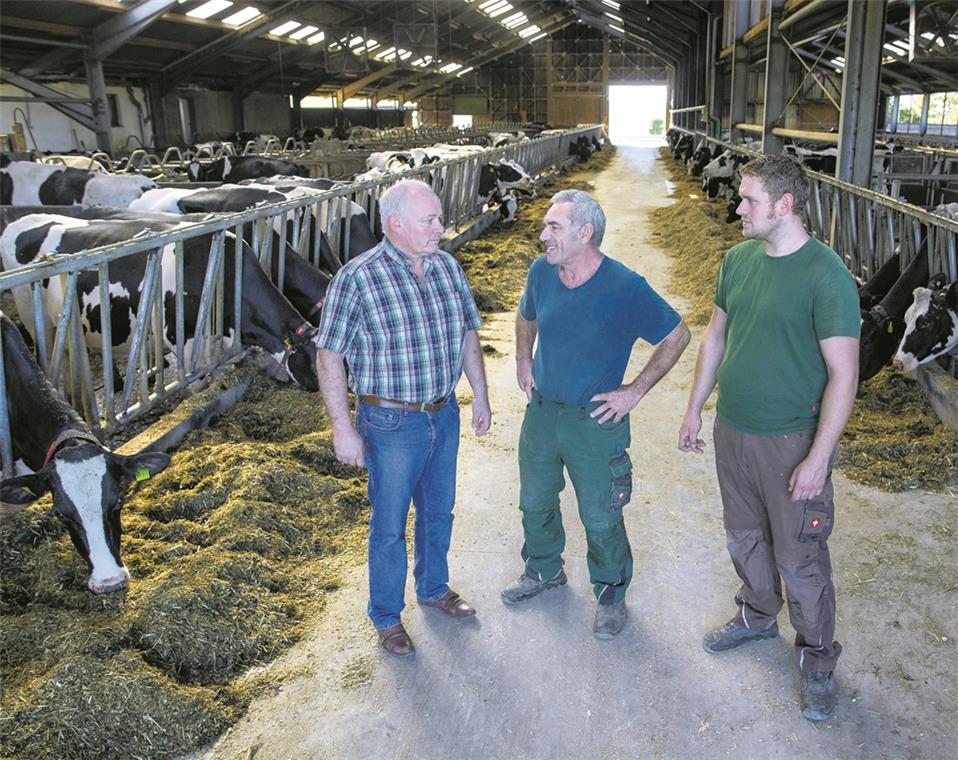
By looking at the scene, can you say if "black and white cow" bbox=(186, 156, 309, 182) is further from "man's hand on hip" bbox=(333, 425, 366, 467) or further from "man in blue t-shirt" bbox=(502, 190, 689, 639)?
"man's hand on hip" bbox=(333, 425, 366, 467)

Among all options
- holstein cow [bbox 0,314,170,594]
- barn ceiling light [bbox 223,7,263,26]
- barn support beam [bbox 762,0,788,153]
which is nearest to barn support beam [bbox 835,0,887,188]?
barn support beam [bbox 762,0,788,153]

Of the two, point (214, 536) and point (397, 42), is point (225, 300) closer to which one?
point (214, 536)

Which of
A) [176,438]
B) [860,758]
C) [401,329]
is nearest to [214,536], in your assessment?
[176,438]

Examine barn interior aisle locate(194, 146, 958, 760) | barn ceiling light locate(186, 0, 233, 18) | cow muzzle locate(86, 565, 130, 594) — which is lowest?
barn interior aisle locate(194, 146, 958, 760)

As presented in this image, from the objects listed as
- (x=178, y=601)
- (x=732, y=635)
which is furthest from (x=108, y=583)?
(x=732, y=635)

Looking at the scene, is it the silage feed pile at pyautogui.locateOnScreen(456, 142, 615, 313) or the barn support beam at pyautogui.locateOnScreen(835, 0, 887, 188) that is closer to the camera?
the barn support beam at pyautogui.locateOnScreen(835, 0, 887, 188)

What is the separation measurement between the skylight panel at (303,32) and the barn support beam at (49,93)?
383 inches

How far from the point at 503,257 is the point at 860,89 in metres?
4.85

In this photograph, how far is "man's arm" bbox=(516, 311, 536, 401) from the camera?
3.46 m

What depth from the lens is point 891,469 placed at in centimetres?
477

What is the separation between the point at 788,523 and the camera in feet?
9.50

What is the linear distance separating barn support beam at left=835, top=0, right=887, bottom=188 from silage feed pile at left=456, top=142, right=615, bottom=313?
4036mm

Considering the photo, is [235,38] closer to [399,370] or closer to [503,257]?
[503,257]

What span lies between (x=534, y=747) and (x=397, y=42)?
25.1m
